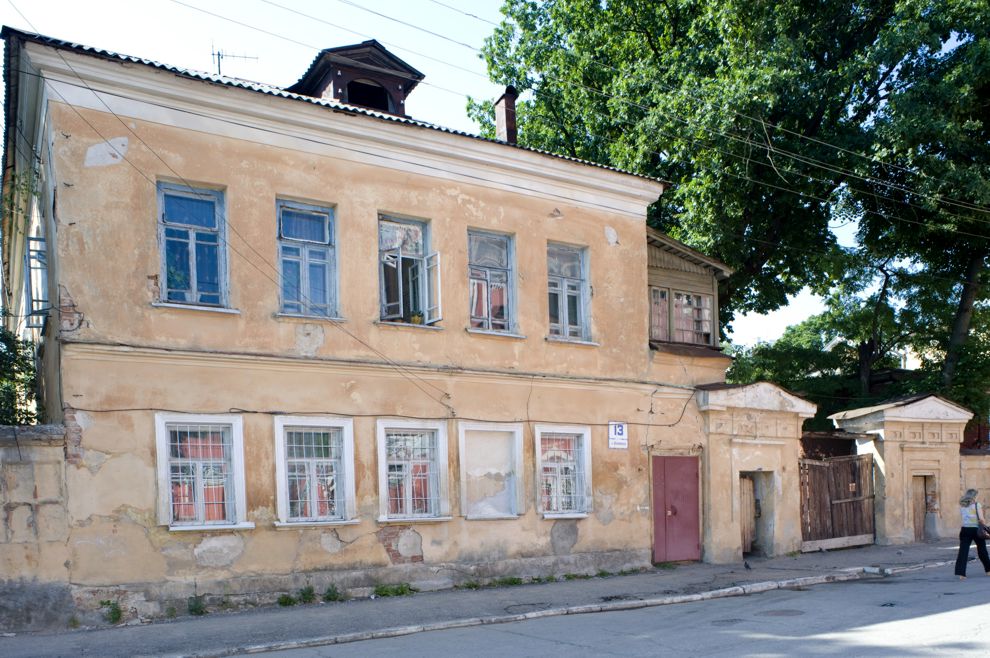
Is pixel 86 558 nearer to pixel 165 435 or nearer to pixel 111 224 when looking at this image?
pixel 165 435

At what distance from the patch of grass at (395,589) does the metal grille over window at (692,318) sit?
27.3 ft

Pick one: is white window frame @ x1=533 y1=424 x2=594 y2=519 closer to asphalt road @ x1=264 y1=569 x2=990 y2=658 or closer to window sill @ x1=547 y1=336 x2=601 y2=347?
window sill @ x1=547 y1=336 x2=601 y2=347

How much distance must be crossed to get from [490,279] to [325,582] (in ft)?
18.5

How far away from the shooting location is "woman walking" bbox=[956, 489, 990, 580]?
47.7 ft

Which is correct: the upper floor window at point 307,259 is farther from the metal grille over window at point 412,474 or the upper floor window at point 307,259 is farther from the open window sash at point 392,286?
the metal grille over window at point 412,474

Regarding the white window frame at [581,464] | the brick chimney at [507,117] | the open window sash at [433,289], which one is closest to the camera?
the open window sash at [433,289]

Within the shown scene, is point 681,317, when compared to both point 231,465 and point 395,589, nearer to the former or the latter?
point 395,589

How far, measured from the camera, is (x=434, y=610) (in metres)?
12.4

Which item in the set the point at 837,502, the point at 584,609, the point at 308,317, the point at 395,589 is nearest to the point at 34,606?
the point at 395,589

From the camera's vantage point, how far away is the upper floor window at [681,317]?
19141 millimetres

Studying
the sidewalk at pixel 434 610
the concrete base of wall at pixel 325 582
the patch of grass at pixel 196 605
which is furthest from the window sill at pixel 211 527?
the sidewalk at pixel 434 610

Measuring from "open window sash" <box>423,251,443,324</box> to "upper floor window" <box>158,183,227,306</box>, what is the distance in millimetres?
3402

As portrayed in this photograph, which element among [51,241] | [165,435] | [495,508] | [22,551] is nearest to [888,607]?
[495,508]

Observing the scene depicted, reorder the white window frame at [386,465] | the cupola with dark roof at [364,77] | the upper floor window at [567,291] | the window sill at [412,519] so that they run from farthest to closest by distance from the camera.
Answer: the cupola with dark roof at [364,77], the upper floor window at [567,291], the white window frame at [386,465], the window sill at [412,519]
